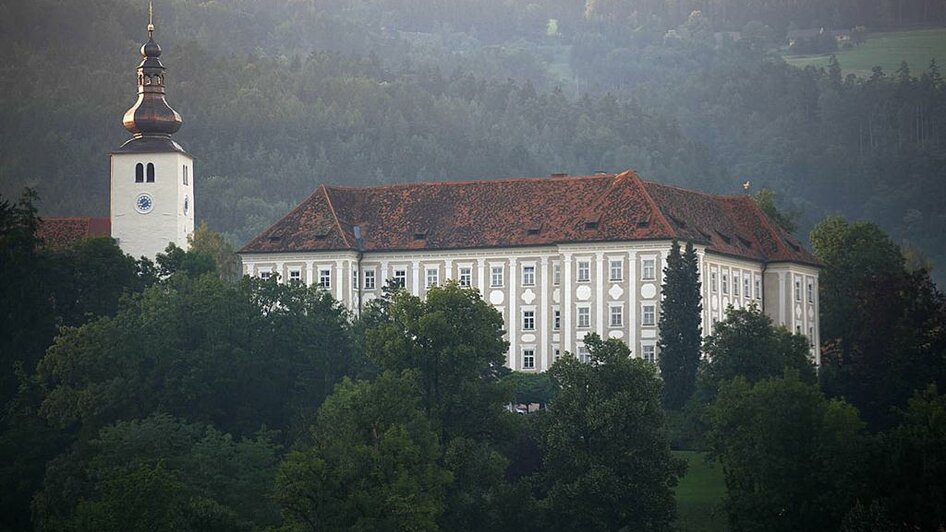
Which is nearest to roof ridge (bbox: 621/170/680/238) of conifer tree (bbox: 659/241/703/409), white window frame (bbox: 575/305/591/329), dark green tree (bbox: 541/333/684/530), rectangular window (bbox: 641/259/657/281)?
conifer tree (bbox: 659/241/703/409)

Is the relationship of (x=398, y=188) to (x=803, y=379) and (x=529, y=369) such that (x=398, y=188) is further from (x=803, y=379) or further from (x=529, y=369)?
(x=803, y=379)

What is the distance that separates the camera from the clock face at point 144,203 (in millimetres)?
121000

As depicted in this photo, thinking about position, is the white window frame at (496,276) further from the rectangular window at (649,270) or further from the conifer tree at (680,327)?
the conifer tree at (680,327)

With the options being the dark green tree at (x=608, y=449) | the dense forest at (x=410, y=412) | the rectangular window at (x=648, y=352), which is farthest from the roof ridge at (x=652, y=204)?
the dark green tree at (x=608, y=449)

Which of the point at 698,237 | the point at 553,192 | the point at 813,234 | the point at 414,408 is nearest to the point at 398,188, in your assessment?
the point at 553,192

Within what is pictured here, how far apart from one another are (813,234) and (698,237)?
19997mm

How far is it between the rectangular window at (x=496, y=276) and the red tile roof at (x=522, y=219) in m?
1.21

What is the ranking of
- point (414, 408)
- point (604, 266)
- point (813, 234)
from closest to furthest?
point (414, 408), point (604, 266), point (813, 234)

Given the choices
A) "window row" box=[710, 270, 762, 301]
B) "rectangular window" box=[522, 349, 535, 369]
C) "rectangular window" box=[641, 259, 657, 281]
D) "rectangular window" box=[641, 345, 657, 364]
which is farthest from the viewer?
"window row" box=[710, 270, 762, 301]

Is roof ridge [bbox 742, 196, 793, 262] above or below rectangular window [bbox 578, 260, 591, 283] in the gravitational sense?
above

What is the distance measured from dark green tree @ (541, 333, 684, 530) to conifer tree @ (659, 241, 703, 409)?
13.8 m

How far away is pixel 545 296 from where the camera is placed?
113750mm

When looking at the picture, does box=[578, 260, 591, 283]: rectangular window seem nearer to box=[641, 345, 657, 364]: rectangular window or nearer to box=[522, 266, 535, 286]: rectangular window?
box=[522, 266, 535, 286]: rectangular window

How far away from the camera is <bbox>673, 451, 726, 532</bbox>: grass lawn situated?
9056cm
